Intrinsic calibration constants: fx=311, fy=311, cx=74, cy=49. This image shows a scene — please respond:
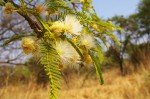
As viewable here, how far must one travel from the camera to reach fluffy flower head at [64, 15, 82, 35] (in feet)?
1.99

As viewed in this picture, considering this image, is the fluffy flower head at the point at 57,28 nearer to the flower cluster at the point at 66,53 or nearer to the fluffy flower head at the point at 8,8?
the flower cluster at the point at 66,53

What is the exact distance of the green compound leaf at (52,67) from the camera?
52 centimetres

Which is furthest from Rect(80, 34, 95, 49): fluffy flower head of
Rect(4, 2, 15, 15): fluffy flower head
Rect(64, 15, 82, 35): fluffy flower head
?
Rect(4, 2, 15, 15): fluffy flower head

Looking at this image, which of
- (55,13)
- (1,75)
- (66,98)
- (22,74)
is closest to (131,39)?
(22,74)

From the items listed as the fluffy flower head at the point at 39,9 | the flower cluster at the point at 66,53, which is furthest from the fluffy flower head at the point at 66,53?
the fluffy flower head at the point at 39,9

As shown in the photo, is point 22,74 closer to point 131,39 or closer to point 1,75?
point 1,75

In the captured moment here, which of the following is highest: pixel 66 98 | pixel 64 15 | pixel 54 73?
pixel 64 15

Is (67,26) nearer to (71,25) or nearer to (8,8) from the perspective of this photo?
(71,25)

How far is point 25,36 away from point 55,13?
129mm

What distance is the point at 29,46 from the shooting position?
59cm

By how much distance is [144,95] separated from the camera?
12.7 feet

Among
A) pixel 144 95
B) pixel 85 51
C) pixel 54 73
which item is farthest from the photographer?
pixel 144 95

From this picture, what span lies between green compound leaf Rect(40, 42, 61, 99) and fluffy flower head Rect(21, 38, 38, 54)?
0.04m

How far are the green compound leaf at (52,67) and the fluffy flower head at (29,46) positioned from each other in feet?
0.12
